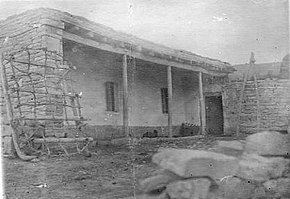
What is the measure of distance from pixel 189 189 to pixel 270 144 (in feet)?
2.38

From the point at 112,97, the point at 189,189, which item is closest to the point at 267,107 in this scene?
the point at 189,189

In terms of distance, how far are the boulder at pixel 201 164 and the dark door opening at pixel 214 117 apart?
1.21 feet

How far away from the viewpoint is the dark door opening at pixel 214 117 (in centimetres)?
314

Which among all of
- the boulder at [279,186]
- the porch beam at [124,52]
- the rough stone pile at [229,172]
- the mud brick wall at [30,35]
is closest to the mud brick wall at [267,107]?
the rough stone pile at [229,172]

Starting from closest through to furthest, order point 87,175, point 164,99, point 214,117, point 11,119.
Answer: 1. point 87,175
2. point 214,117
3. point 11,119
4. point 164,99

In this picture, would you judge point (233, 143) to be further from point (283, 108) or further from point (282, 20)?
point (282, 20)

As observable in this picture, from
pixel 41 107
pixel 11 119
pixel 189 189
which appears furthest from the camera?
pixel 41 107

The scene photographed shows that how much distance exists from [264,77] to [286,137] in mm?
557

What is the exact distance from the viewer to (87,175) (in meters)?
3.15

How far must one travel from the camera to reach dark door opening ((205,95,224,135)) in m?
3.14

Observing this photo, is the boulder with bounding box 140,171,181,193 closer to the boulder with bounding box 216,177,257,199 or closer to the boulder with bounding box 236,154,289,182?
the boulder with bounding box 216,177,257,199

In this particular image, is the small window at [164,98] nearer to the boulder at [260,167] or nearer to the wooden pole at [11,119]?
the wooden pole at [11,119]

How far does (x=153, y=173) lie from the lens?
9.03ft

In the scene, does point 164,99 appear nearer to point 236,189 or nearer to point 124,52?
point 124,52
